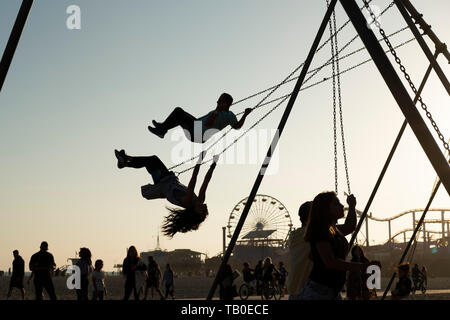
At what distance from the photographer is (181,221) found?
945 centimetres

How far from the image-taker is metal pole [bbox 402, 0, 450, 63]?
1121 cm

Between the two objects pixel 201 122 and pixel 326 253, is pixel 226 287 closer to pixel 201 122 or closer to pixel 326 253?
pixel 201 122

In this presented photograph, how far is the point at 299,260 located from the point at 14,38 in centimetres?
367

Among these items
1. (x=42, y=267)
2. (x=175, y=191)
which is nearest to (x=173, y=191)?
(x=175, y=191)

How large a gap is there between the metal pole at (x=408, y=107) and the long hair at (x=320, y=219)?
7.20 ft

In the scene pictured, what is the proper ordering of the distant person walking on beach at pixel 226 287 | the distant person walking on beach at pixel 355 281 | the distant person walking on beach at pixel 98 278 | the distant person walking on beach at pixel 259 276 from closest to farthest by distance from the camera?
the distant person walking on beach at pixel 355 281 < the distant person walking on beach at pixel 98 278 < the distant person walking on beach at pixel 226 287 < the distant person walking on beach at pixel 259 276

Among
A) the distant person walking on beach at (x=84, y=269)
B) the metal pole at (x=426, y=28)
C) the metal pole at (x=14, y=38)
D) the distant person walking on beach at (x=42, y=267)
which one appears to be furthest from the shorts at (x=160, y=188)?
the distant person walking on beach at (x=84, y=269)

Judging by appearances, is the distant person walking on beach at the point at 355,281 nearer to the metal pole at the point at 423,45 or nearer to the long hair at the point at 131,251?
the metal pole at the point at 423,45

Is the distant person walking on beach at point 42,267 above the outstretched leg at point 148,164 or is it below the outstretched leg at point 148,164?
below

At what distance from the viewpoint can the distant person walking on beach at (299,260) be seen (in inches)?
274

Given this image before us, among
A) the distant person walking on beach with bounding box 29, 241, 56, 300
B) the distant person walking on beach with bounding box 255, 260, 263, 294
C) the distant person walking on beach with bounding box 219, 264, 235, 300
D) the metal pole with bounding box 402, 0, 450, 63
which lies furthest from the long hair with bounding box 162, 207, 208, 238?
the distant person walking on beach with bounding box 255, 260, 263, 294

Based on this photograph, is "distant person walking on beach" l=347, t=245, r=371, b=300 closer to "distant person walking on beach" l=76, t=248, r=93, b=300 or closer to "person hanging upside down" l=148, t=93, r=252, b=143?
"person hanging upside down" l=148, t=93, r=252, b=143
